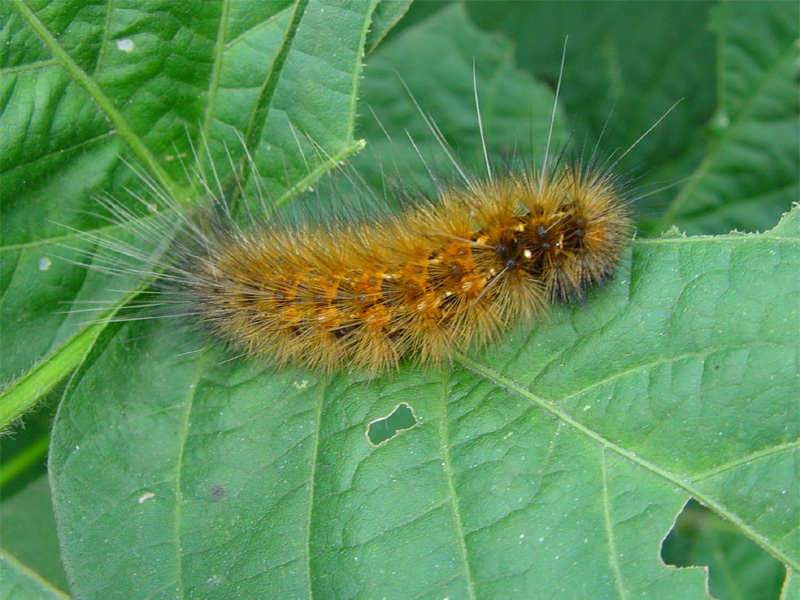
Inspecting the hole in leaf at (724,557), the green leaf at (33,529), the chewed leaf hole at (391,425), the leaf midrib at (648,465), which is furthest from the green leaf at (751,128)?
the green leaf at (33,529)

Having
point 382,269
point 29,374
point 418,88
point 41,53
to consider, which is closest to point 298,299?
point 382,269

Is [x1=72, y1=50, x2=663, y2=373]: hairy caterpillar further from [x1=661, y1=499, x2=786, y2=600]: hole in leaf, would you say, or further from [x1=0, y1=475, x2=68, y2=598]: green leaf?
[x1=661, y1=499, x2=786, y2=600]: hole in leaf

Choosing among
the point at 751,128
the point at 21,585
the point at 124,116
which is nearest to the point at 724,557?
the point at 751,128

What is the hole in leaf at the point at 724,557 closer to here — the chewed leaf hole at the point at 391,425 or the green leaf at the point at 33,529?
the chewed leaf hole at the point at 391,425

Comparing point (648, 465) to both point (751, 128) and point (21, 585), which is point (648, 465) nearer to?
point (21, 585)

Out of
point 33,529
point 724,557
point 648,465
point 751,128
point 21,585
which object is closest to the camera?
point 648,465
